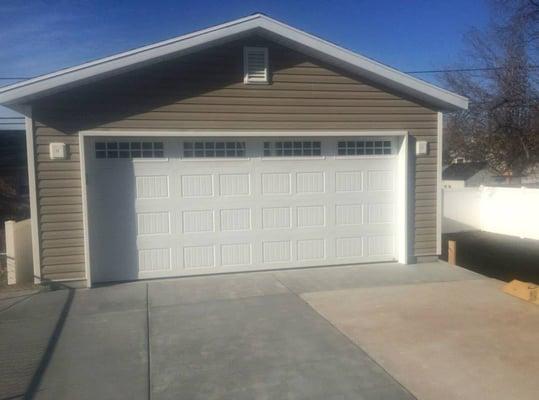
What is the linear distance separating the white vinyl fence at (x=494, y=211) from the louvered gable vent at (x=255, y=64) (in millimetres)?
9044

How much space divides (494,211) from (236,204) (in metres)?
9.63

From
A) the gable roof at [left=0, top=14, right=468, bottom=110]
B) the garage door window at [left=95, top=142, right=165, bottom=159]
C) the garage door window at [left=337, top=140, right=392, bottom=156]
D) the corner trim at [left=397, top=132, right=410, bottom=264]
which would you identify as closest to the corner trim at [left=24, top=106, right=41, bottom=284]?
the gable roof at [left=0, top=14, right=468, bottom=110]

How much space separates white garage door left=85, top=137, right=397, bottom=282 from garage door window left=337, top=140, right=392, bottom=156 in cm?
2

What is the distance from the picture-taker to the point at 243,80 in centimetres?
789

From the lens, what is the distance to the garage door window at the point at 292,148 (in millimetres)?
8297

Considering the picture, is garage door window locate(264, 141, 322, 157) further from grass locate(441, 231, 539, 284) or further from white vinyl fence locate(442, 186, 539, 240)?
white vinyl fence locate(442, 186, 539, 240)

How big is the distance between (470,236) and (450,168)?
22362 mm

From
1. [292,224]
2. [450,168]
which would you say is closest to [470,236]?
[292,224]

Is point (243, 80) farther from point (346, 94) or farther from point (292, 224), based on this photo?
point (292, 224)

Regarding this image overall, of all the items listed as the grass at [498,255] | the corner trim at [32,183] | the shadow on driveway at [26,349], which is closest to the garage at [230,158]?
the corner trim at [32,183]

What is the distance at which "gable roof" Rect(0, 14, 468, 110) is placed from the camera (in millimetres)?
6844

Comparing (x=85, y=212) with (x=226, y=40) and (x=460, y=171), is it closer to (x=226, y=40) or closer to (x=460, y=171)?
(x=226, y=40)

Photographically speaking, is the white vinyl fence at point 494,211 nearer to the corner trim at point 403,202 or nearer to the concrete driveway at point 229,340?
the corner trim at point 403,202

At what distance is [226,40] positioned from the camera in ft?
25.5
